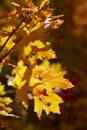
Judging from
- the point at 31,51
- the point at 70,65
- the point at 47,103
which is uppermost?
the point at 70,65

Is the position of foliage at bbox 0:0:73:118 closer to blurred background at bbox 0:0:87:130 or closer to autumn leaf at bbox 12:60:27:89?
autumn leaf at bbox 12:60:27:89

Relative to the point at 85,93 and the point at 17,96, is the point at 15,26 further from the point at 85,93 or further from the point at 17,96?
the point at 85,93

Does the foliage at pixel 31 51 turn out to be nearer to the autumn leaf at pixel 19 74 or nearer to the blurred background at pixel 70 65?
the autumn leaf at pixel 19 74

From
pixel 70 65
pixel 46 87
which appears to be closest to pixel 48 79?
pixel 46 87

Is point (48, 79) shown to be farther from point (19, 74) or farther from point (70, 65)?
→ point (70, 65)

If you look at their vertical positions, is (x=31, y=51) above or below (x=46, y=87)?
above

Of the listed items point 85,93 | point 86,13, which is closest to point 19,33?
point 85,93

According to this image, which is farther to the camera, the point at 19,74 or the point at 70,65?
the point at 70,65
